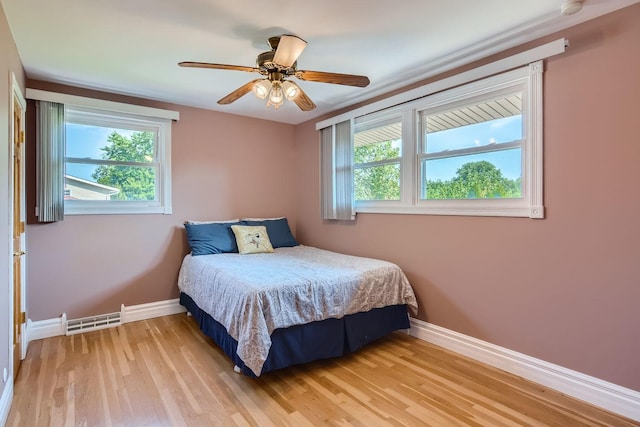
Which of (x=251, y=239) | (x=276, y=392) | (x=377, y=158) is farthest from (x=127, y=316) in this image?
(x=377, y=158)

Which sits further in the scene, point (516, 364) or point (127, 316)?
point (127, 316)

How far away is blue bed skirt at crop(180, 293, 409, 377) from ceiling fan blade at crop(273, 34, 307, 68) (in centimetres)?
180

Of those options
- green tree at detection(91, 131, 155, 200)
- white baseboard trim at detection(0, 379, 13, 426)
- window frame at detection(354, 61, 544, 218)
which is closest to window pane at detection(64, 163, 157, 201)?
green tree at detection(91, 131, 155, 200)

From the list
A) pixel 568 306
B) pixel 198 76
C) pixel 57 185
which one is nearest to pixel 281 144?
pixel 198 76

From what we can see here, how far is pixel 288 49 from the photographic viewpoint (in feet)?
6.61

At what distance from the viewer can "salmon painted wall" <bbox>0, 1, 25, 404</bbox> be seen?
1949 millimetres

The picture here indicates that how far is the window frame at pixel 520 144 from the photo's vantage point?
2.31 meters

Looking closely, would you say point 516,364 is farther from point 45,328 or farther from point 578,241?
point 45,328

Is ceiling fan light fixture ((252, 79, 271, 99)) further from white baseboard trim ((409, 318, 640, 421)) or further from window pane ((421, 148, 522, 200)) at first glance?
white baseboard trim ((409, 318, 640, 421))

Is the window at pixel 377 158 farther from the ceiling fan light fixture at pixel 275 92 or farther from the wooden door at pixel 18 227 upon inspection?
the wooden door at pixel 18 227

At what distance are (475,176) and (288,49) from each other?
5.85 ft

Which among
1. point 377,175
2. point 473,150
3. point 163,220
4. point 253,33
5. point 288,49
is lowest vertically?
point 163,220

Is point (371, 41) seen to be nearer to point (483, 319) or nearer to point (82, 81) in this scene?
point (483, 319)

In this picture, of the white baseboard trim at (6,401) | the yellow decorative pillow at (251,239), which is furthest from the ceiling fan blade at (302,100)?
the white baseboard trim at (6,401)
